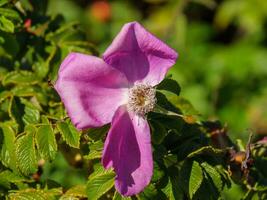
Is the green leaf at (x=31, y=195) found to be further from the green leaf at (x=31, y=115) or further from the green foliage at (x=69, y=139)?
the green leaf at (x=31, y=115)

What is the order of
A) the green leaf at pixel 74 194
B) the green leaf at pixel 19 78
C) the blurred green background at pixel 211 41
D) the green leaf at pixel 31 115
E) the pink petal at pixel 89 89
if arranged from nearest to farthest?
the pink petal at pixel 89 89
the green leaf at pixel 74 194
the green leaf at pixel 31 115
the green leaf at pixel 19 78
the blurred green background at pixel 211 41

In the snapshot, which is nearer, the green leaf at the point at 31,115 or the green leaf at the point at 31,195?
the green leaf at the point at 31,195

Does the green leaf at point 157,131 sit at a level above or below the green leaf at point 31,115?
above

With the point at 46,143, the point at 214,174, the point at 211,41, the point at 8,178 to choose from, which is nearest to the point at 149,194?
the point at 214,174

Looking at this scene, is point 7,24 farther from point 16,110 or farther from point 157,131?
point 157,131

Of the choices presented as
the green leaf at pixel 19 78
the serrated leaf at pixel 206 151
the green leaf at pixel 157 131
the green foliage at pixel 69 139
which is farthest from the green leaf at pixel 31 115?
the serrated leaf at pixel 206 151

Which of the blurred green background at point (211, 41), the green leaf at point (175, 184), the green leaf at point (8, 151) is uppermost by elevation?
the green leaf at point (175, 184)

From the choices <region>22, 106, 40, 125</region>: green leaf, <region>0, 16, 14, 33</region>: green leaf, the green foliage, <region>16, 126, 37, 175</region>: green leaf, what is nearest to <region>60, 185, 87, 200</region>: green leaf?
the green foliage
